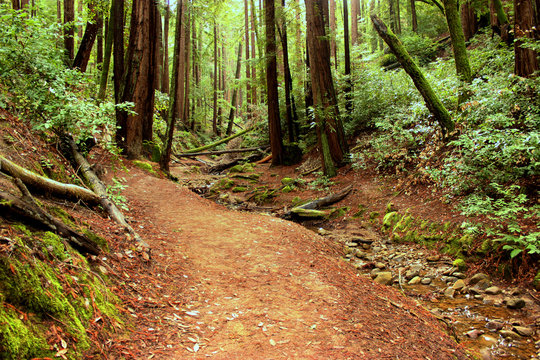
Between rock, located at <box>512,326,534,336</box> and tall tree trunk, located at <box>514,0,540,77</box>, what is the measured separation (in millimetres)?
5579

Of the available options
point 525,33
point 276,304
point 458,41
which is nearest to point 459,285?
point 276,304

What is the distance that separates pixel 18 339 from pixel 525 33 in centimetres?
959

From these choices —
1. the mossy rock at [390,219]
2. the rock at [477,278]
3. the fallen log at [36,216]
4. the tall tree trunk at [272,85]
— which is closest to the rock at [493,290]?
the rock at [477,278]

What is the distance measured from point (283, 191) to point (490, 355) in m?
8.95

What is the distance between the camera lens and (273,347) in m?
2.97

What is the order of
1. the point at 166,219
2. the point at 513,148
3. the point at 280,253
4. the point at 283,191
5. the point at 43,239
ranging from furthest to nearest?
the point at 283,191 → the point at 166,219 → the point at 280,253 → the point at 513,148 → the point at 43,239

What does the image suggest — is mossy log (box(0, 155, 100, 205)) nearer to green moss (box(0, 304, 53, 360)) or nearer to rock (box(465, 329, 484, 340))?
green moss (box(0, 304, 53, 360))

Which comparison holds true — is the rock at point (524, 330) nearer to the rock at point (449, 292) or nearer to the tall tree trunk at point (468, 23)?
the rock at point (449, 292)

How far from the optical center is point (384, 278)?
604 cm

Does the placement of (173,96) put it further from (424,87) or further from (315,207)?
(424,87)

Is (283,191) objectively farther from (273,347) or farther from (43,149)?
(273,347)

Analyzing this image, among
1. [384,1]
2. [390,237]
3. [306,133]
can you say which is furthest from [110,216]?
[384,1]

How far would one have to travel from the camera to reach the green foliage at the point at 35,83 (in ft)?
15.0

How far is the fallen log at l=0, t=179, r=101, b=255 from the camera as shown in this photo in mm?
2559
